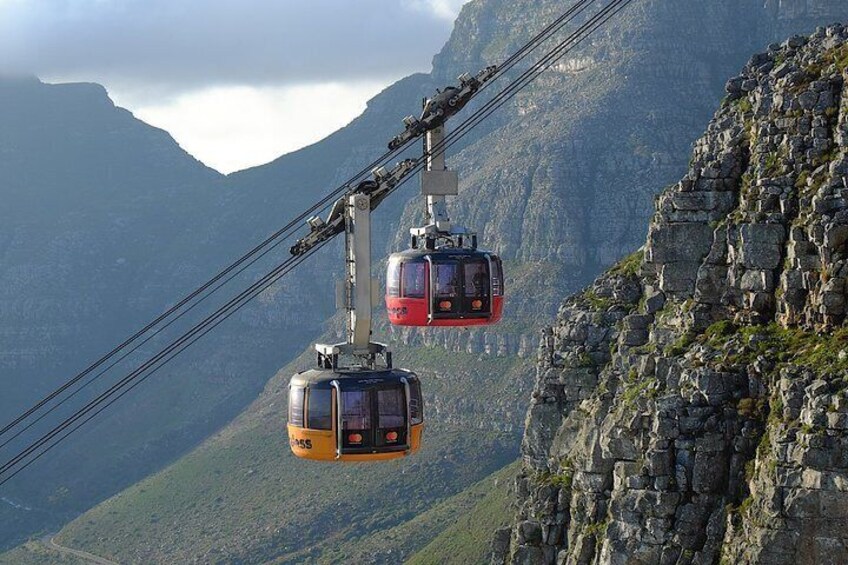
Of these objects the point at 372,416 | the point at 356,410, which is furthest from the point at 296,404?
the point at 372,416

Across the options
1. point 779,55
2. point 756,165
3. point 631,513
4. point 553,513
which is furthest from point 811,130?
point 553,513

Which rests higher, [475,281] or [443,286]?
[475,281]

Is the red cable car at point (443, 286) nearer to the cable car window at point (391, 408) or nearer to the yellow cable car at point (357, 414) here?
the yellow cable car at point (357, 414)

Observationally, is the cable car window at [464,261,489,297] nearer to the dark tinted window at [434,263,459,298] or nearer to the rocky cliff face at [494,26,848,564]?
the dark tinted window at [434,263,459,298]

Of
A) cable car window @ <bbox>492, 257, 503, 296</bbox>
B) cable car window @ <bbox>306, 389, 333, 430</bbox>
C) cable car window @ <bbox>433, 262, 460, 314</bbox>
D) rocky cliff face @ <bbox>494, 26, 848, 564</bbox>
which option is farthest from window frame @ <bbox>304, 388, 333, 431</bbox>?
rocky cliff face @ <bbox>494, 26, 848, 564</bbox>

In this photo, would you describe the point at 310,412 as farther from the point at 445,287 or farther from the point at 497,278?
the point at 497,278

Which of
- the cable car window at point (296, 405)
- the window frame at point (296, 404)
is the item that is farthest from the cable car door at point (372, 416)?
the cable car window at point (296, 405)

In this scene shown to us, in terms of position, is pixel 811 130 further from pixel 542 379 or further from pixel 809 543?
pixel 542 379
